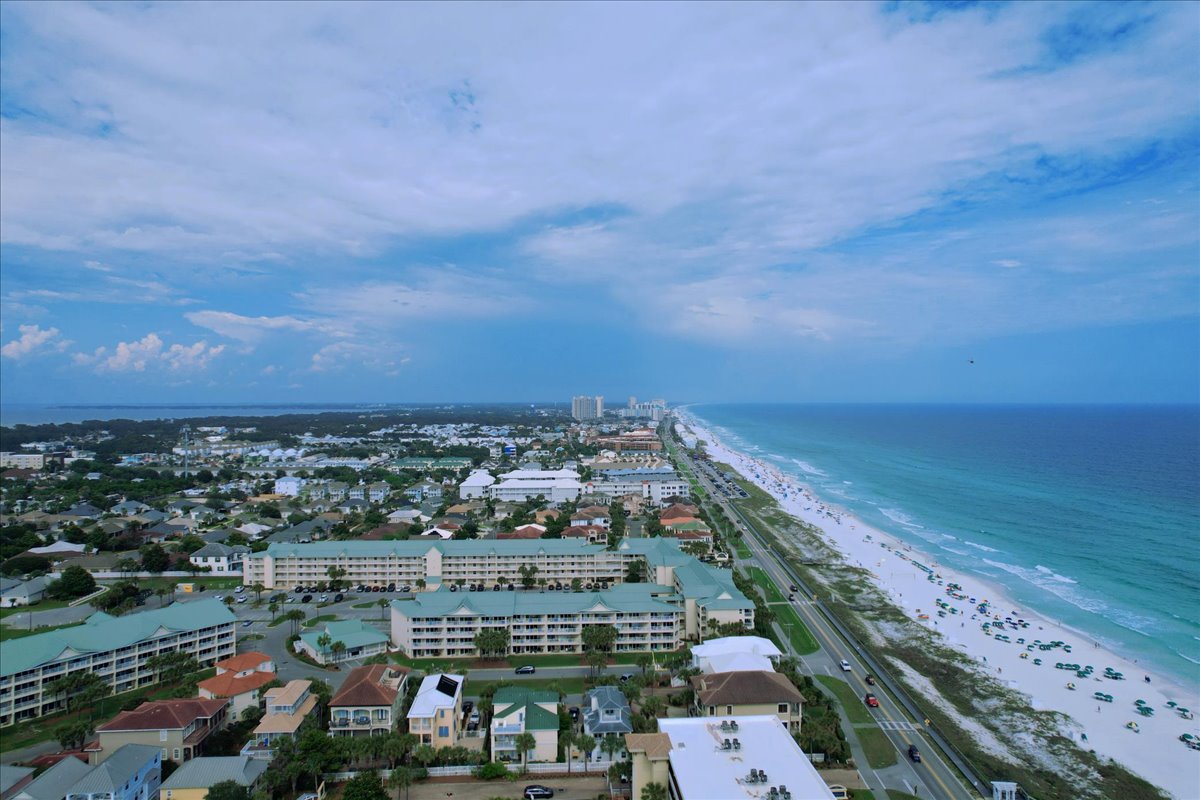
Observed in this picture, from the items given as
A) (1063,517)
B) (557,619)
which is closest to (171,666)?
(557,619)

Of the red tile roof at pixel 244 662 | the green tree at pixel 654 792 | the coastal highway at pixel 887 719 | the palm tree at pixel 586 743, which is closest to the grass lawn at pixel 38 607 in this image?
the red tile roof at pixel 244 662

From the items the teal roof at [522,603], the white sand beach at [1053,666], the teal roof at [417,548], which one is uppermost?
the teal roof at [417,548]

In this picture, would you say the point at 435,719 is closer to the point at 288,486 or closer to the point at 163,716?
the point at 163,716

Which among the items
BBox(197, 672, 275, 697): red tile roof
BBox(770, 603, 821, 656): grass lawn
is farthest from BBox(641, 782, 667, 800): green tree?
BBox(197, 672, 275, 697): red tile roof

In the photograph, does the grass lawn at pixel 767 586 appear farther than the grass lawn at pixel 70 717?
Yes

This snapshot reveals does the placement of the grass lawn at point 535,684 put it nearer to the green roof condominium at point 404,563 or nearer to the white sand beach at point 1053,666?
the green roof condominium at point 404,563

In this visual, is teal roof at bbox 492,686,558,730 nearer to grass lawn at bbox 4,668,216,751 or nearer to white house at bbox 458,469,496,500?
grass lawn at bbox 4,668,216,751
